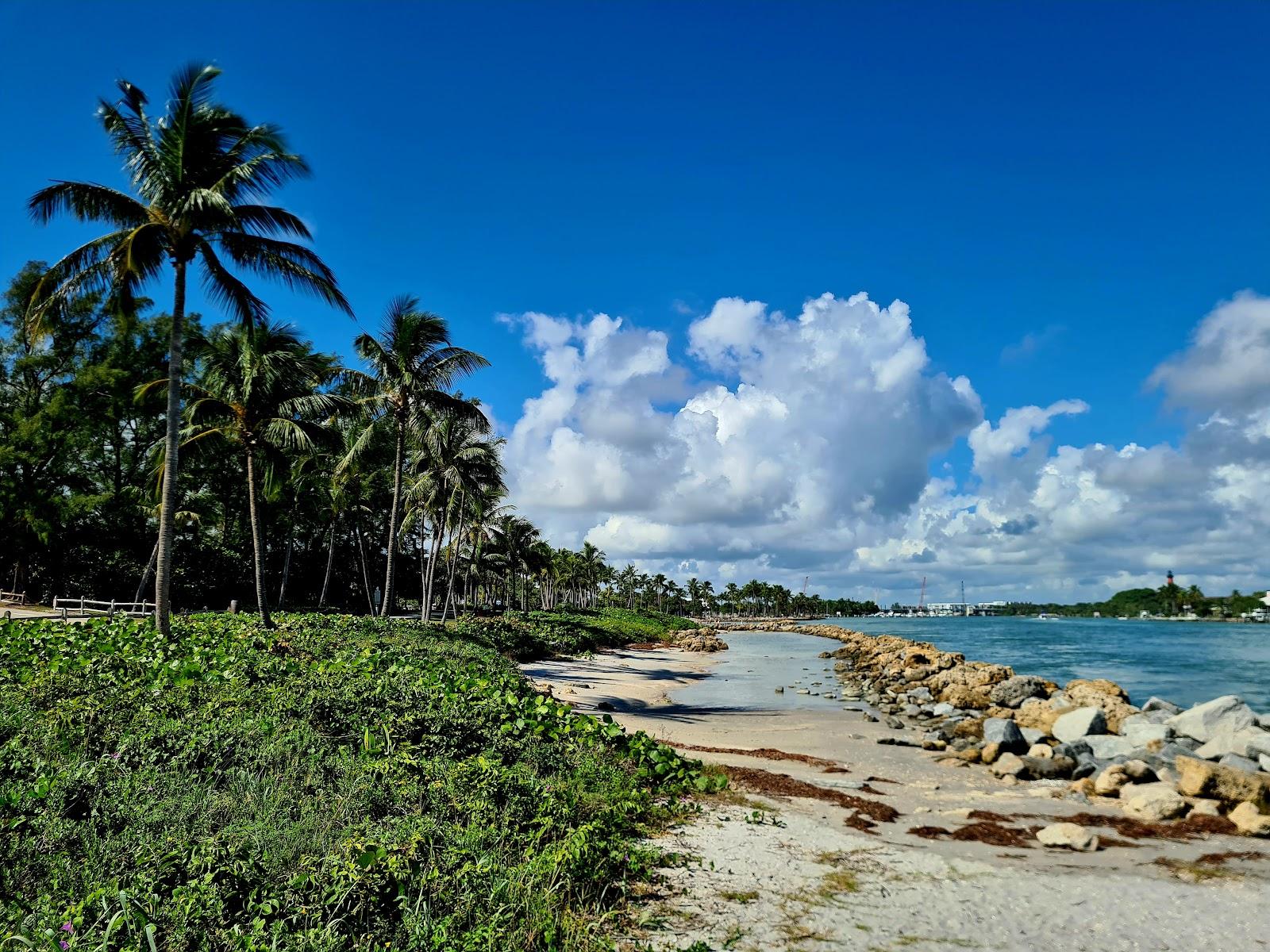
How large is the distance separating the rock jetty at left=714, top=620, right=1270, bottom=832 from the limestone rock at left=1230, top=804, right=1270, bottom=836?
0.01 m

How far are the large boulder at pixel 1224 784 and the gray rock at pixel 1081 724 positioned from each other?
492 cm

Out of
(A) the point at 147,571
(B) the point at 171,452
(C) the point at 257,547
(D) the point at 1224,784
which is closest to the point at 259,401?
(C) the point at 257,547

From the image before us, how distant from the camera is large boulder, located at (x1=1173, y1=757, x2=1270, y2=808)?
1016 centimetres

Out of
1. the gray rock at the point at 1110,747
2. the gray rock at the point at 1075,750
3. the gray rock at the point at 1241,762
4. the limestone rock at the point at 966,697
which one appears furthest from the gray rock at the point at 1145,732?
the limestone rock at the point at 966,697

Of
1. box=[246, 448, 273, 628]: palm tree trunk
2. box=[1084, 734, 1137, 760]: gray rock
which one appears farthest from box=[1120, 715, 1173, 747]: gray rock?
box=[246, 448, 273, 628]: palm tree trunk

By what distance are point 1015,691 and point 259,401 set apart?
2597 centimetres

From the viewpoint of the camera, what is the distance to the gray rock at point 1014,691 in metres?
23.0

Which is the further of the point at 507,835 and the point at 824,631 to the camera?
the point at 824,631

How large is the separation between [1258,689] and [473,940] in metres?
37.2

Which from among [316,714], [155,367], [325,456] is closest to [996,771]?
[316,714]

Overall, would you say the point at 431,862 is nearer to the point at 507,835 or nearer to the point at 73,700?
the point at 507,835

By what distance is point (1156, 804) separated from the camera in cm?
985

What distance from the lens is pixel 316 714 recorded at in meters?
7.88

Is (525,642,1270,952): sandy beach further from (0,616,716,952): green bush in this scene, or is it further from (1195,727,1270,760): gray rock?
(1195,727,1270,760): gray rock
